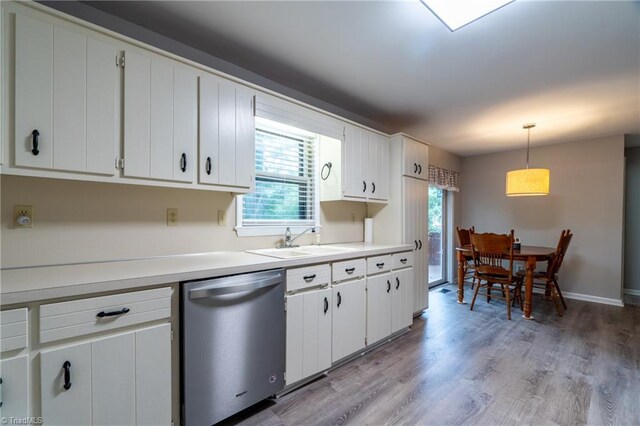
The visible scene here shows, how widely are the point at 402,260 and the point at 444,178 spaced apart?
8.55ft

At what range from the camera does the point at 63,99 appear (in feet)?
4.56

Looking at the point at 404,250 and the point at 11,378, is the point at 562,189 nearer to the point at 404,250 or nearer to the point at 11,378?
the point at 404,250

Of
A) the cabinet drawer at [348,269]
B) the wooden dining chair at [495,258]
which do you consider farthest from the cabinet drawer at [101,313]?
the wooden dining chair at [495,258]

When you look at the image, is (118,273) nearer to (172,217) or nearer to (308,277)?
(172,217)

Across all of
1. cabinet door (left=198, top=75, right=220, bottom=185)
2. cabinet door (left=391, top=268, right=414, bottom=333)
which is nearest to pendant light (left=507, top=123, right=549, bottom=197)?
cabinet door (left=391, top=268, right=414, bottom=333)

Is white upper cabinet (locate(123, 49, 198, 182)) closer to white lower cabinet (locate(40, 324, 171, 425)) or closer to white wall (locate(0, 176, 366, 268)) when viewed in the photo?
white wall (locate(0, 176, 366, 268))

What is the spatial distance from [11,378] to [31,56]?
1400mm

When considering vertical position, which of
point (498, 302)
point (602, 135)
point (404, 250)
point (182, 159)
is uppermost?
point (602, 135)

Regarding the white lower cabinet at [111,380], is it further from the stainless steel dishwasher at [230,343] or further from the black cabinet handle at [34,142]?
the black cabinet handle at [34,142]

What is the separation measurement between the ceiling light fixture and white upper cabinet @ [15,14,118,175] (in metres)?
1.78

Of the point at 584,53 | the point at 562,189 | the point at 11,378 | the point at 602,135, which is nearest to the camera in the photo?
the point at 11,378

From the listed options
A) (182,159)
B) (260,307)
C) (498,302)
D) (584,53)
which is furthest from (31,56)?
(498,302)

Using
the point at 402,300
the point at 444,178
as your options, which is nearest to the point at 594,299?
the point at 444,178

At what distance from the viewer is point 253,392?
1.74 metres
